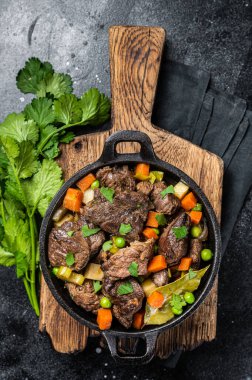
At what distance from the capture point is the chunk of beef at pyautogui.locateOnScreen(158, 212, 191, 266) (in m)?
2.97

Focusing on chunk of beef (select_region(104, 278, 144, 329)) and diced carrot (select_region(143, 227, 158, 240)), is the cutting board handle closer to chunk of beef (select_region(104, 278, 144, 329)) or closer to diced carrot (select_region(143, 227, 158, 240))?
diced carrot (select_region(143, 227, 158, 240))

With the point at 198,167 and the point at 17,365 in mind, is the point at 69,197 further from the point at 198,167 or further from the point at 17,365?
the point at 17,365

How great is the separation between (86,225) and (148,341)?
754 mm

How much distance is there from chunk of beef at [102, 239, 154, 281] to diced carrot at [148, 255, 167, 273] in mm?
79

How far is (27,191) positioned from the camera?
347 cm

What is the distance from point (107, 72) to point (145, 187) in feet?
4.05

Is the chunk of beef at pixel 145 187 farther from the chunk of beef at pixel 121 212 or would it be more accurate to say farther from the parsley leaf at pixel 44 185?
the parsley leaf at pixel 44 185

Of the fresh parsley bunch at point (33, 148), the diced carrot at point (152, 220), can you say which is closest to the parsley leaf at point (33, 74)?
the fresh parsley bunch at point (33, 148)

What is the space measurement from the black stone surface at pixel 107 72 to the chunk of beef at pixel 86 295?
3.21ft

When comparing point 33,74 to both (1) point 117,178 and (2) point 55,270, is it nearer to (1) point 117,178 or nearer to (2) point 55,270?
(1) point 117,178

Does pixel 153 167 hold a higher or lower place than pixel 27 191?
higher

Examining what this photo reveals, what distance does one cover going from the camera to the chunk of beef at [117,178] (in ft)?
10.1

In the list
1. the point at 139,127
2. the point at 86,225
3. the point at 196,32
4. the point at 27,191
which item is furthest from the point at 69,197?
the point at 196,32

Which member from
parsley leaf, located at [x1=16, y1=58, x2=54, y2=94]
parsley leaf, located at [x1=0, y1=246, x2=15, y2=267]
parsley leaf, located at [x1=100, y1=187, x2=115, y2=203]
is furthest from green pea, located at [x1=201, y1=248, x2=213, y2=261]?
parsley leaf, located at [x1=16, y1=58, x2=54, y2=94]
